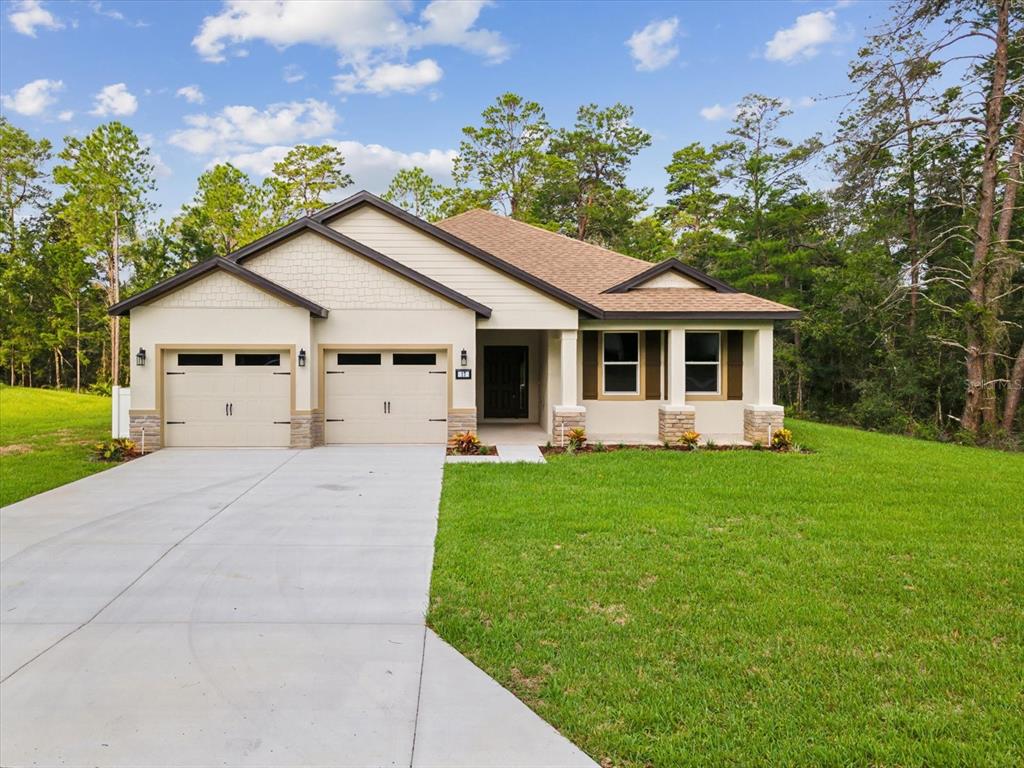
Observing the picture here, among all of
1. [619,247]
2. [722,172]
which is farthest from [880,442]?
[619,247]

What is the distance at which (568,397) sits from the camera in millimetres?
12758

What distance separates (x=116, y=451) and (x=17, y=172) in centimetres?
3304

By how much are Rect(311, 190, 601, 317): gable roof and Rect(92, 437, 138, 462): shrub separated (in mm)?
5926

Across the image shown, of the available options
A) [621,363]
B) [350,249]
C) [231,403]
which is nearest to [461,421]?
[621,363]

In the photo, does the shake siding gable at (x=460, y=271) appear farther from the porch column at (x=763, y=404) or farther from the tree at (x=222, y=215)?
the tree at (x=222, y=215)

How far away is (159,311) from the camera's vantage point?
38.0ft

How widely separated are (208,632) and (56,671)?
0.87 m

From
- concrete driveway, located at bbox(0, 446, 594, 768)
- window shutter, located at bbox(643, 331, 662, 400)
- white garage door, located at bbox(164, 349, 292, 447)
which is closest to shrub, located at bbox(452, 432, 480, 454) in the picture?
white garage door, located at bbox(164, 349, 292, 447)

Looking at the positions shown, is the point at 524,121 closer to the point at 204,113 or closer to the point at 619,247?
the point at 619,247

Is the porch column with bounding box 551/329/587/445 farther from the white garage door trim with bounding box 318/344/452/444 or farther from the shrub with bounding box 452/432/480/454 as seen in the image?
the white garage door trim with bounding box 318/344/452/444

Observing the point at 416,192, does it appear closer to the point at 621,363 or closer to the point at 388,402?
the point at 621,363

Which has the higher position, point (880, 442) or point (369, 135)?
point (369, 135)

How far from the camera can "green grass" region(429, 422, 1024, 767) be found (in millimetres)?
3002

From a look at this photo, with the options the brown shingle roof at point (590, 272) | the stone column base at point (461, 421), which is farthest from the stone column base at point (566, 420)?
the brown shingle roof at point (590, 272)
